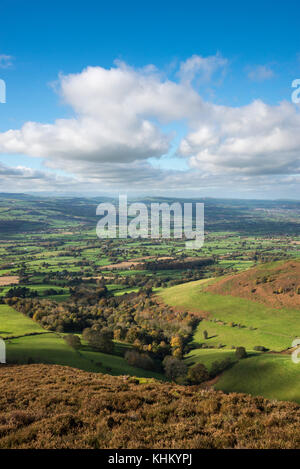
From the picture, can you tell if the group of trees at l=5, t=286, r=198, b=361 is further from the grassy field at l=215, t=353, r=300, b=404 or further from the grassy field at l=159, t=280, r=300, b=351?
the grassy field at l=215, t=353, r=300, b=404

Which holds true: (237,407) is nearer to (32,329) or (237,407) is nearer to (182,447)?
(182,447)

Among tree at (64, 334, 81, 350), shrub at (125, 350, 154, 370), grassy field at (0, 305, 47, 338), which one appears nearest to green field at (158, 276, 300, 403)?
shrub at (125, 350, 154, 370)

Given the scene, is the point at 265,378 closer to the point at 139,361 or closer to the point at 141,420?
the point at 139,361

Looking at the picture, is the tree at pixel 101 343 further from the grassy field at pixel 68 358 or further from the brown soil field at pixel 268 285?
the brown soil field at pixel 268 285

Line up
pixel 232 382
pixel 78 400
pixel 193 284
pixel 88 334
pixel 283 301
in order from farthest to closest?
pixel 193 284 < pixel 283 301 < pixel 88 334 < pixel 232 382 < pixel 78 400

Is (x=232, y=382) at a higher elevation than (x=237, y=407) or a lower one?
lower
